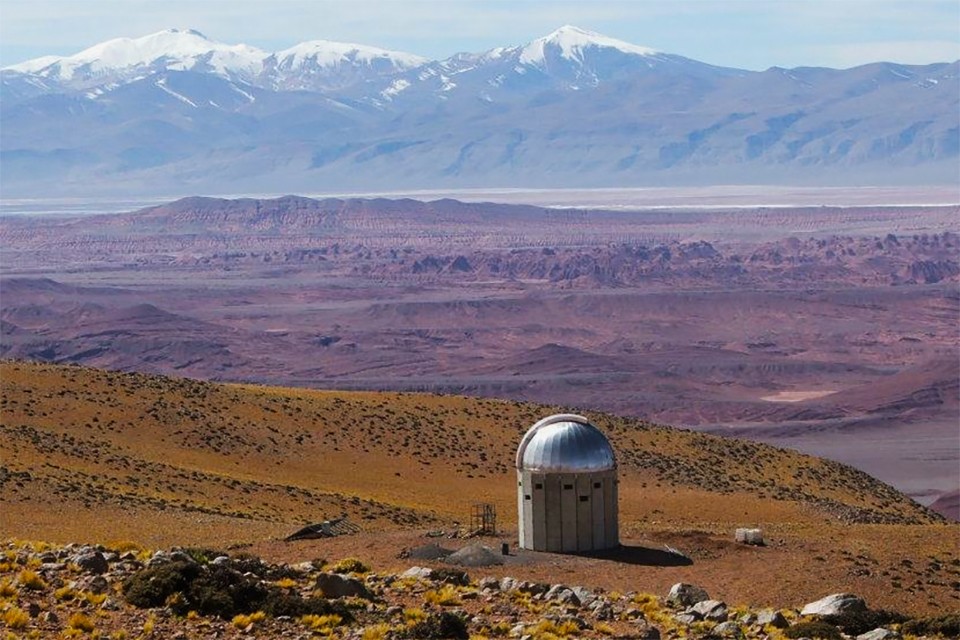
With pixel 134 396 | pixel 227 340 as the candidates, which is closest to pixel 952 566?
pixel 134 396

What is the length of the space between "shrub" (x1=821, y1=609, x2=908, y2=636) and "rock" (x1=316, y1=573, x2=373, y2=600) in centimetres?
562

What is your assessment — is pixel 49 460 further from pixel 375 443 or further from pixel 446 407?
pixel 446 407

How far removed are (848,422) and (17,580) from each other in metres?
96.5

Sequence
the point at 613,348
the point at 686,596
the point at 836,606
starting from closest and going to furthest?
1. the point at 836,606
2. the point at 686,596
3. the point at 613,348

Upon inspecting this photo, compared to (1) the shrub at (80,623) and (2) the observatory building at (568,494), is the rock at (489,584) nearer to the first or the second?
(1) the shrub at (80,623)

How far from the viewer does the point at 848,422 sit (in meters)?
114

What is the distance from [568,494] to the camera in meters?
33.2

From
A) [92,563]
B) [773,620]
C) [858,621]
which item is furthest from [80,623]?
[858,621]

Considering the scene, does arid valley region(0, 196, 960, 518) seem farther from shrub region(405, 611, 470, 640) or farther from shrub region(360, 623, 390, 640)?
shrub region(360, 623, 390, 640)

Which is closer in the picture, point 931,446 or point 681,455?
point 681,455

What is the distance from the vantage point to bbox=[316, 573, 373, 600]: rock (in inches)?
893

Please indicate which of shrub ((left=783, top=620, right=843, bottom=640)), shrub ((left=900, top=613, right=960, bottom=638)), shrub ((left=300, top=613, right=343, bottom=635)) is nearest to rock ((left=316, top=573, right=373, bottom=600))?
shrub ((left=300, top=613, right=343, bottom=635))

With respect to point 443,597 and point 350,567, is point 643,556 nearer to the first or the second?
point 350,567

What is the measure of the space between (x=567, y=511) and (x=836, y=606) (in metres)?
8.80
